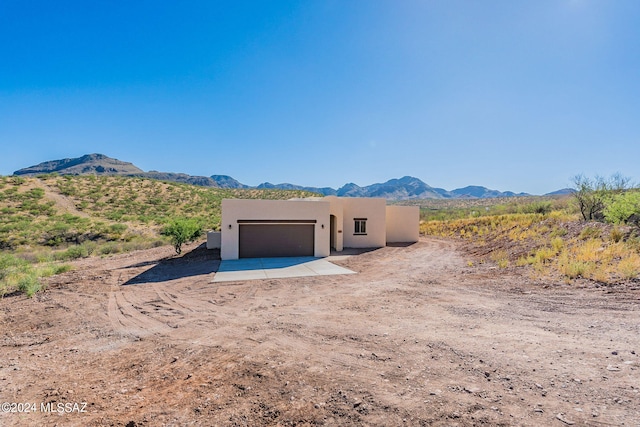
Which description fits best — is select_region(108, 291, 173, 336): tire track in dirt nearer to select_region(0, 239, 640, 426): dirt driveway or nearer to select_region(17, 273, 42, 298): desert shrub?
select_region(0, 239, 640, 426): dirt driveway

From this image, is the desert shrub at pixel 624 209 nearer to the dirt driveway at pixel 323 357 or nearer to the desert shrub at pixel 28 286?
the dirt driveway at pixel 323 357

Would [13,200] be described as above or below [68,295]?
above

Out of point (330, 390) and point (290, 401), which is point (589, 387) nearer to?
point (330, 390)

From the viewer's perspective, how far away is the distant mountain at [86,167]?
13688 centimetres

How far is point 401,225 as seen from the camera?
2389 centimetres

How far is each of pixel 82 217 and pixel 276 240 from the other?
894 inches

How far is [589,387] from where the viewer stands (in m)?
3.74

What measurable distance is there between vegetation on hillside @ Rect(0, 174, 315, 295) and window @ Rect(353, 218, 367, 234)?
10.3 metres

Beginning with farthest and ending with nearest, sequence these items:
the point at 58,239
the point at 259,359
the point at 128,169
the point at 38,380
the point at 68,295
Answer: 1. the point at 128,169
2. the point at 58,239
3. the point at 68,295
4. the point at 259,359
5. the point at 38,380

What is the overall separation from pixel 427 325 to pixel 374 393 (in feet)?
9.72

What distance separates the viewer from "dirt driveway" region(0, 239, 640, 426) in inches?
134

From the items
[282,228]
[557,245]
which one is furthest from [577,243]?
[282,228]

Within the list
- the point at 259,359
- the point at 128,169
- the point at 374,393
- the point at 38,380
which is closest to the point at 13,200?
the point at 38,380

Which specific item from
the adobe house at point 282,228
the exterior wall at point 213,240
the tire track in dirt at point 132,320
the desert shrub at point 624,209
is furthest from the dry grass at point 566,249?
the exterior wall at point 213,240
